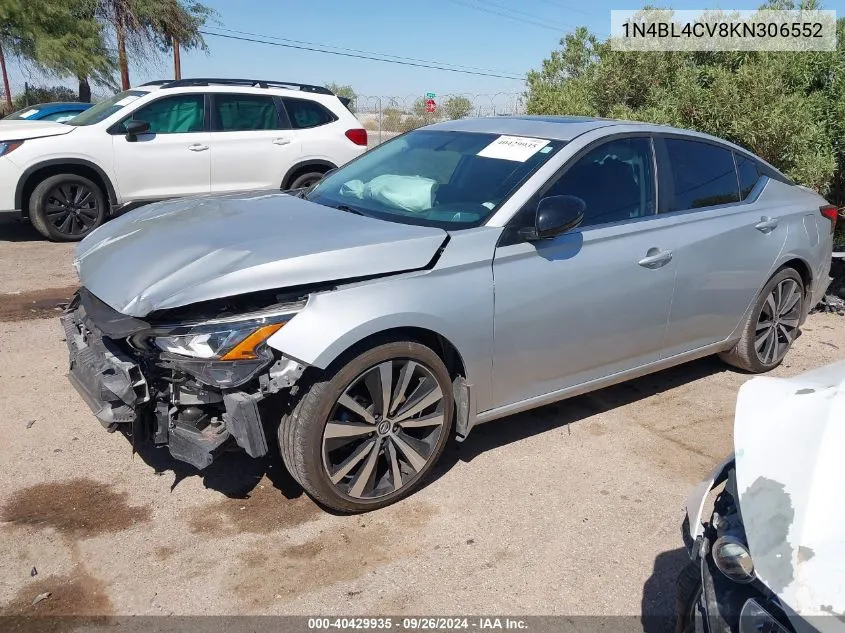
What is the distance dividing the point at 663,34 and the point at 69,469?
29.1ft

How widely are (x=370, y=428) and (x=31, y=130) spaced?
7.31 metres

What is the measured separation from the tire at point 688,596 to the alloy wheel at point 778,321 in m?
3.31

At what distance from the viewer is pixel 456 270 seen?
3.45 meters

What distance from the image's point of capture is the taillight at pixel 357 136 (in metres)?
10.2

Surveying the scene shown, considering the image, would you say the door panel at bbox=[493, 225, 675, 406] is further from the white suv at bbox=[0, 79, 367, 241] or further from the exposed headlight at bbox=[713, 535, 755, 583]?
the white suv at bbox=[0, 79, 367, 241]

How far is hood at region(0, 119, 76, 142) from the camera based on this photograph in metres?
8.48

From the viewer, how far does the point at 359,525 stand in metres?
3.40

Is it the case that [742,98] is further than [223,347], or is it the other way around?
[742,98]

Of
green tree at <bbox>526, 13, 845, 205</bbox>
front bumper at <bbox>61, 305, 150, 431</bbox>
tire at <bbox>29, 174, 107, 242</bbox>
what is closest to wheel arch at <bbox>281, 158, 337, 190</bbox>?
tire at <bbox>29, 174, 107, 242</bbox>

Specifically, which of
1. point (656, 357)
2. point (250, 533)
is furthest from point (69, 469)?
point (656, 357)

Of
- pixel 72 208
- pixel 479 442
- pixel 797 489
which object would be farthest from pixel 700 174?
pixel 72 208

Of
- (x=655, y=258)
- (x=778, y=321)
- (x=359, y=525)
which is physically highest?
(x=655, y=258)

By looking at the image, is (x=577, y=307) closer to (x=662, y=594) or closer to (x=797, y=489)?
(x=662, y=594)

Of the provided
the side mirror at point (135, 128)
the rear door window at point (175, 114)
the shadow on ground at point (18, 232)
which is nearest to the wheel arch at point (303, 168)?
the rear door window at point (175, 114)
